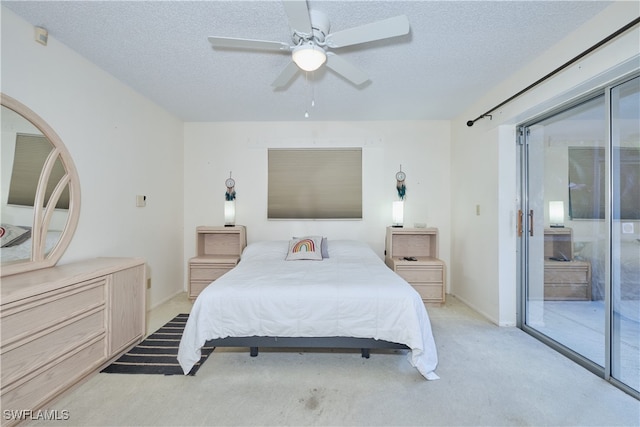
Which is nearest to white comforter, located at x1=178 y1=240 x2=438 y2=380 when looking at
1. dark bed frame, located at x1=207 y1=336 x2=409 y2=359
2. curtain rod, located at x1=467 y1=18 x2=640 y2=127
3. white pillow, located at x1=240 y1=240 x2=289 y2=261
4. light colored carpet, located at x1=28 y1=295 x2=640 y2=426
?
dark bed frame, located at x1=207 y1=336 x2=409 y2=359

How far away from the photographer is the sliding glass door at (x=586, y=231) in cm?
185

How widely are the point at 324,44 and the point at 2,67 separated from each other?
2170 mm

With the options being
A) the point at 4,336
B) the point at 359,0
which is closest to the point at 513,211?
the point at 359,0

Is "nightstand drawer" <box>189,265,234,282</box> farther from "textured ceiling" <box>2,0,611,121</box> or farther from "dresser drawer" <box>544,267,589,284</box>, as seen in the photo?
"dresser drawer" <box>544,267,589,284</box>

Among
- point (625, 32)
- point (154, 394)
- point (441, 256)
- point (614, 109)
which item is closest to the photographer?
point (625, 32)

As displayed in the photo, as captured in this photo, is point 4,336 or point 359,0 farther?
point 359,0

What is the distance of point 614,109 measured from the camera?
1.90 meters

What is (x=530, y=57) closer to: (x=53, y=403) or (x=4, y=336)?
(x=4, y=336)

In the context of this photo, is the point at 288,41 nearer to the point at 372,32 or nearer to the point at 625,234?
the point at 372,32

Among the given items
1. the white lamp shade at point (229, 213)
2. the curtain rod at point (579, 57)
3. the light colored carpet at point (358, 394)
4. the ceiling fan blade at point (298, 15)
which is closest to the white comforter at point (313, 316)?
the light colored carpet at point (358, 394)

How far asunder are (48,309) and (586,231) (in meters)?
3.89

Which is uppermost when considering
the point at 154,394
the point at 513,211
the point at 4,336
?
the point at 513,211

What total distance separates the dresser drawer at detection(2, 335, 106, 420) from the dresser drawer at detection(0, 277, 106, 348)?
267 mm

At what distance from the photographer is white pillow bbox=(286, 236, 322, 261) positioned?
3150mm
